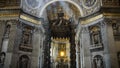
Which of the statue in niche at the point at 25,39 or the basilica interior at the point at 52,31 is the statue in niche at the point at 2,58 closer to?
the basilica interior at the point at 52,31

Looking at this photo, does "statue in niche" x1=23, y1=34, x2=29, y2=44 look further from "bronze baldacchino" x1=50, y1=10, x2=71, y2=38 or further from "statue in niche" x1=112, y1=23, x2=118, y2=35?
"statue in niche" x1=112, y1=23, x2=118, y2=35

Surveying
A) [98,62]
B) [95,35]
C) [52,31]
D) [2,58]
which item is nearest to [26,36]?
[2,58]

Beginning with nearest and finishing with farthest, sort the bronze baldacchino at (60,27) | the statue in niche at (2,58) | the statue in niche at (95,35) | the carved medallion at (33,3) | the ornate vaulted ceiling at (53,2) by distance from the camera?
the statue in niche at (2,58), the statue in niche at (95,35), the ornate vaulted ceiling at (53,2), the carved medallion at (33,3), the bronze baldacchino at (60,27)

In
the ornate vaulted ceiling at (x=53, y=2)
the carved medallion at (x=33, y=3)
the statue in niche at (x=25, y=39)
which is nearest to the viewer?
the statue in niche at (x=25, y=39)

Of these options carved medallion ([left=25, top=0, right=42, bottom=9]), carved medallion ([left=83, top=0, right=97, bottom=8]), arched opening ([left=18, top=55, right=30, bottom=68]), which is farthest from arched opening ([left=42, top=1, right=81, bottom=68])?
arched opening ([left=18, top=55, right=30, bottom=68])

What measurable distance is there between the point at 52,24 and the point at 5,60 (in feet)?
21.0

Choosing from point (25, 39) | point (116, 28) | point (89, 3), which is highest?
point (89, 3)

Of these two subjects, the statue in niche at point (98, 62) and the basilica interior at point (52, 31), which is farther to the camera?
the statue in niche at point (98, 62)

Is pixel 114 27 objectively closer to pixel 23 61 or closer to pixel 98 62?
pixel 98 62

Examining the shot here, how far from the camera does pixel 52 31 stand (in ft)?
52.3

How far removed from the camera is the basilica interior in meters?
12.2

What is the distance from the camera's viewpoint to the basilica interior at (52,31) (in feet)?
39.9

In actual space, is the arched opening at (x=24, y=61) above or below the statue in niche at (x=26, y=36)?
below

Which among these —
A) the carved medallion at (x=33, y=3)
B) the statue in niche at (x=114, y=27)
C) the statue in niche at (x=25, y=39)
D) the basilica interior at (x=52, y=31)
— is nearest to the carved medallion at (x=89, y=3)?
the basilica interior at (x=52, y=31)
